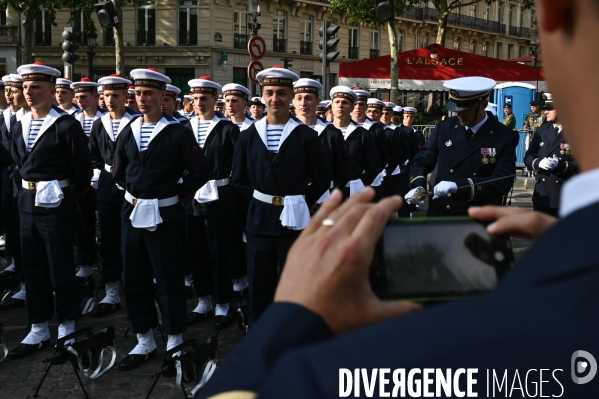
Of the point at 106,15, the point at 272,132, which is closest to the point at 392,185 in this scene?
the point at 272,132

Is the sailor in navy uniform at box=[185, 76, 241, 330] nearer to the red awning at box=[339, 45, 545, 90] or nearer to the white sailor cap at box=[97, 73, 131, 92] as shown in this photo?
the white sailor cap at box=[97, 73, 131, 92]

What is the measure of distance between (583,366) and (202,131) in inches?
294

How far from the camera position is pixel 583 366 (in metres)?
0.69

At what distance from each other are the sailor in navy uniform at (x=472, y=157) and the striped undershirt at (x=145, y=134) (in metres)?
2.13

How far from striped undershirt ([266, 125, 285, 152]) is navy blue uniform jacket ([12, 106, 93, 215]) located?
5.59 feet

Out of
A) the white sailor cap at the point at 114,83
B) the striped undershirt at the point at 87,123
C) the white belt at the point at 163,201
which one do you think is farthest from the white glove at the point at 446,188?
the striped undershirt at the point at 87,123

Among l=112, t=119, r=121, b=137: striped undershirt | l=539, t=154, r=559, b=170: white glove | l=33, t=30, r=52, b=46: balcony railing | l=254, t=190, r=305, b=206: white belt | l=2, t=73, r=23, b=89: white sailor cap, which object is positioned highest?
l=33, t=30, r=52, b=46: balcony railing

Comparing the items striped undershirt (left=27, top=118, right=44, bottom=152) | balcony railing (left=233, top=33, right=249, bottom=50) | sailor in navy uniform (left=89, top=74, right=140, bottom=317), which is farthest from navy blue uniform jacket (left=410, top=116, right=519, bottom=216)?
balcony railing (left=233, top=33, right=249, bottom=50)

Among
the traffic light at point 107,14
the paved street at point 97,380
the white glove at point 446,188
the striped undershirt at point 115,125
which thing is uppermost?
the traffic light at point 107,14

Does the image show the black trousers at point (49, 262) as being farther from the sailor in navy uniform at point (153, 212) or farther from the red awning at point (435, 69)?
the red awning at point (435, 69)

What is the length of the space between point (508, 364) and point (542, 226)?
503 mm

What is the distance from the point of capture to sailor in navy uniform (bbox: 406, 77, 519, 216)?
5301 millimetres

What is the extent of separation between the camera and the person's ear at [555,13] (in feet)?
2.38

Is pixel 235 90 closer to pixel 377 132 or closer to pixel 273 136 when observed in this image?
pixel 377 132
